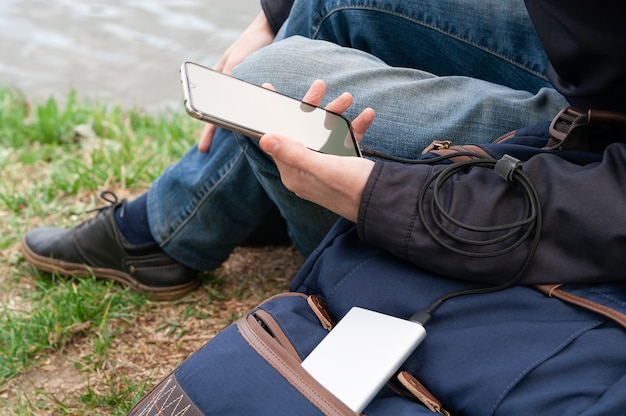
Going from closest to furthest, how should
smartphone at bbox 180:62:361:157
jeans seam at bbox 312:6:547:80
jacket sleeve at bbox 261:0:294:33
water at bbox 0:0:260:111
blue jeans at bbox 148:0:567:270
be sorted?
smartphone at bbox 180:62:361:157, blue jeans at bbox 148:0:567:270, jeans seam at bbox 312:6:547:80, jacket sleeve at bbox 261:0:294:33, water at bbox 0:0:260:111

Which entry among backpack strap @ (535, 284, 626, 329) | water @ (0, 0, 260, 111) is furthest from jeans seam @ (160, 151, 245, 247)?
water @ (0, 0, 260, 111)

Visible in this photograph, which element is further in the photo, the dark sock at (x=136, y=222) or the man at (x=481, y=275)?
the dark sock at (x=136, y=222)

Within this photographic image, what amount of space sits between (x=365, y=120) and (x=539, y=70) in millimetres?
412

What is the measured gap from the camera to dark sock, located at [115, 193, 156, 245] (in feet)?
6.71

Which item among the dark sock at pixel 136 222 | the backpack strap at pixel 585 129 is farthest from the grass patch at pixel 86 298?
the backpack strap at pixel 585 129

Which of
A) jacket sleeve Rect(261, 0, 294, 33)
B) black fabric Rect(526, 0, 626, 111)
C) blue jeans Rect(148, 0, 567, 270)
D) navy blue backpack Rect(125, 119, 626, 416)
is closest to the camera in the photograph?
navy blue backpack Rect(125, 119, 626, 416)

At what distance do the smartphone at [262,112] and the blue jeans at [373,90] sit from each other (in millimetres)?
94

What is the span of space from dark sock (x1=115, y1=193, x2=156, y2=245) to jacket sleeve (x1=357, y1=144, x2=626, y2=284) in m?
0.92

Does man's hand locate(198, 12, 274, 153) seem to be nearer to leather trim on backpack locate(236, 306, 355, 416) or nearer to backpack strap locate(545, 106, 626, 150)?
leather trim on backpack locate(236, 306, 355, 416)

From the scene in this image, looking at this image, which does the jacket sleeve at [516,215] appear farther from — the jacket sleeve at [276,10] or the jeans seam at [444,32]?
the jacket sleeve at [276,10]

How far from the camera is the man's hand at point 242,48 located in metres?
1.90

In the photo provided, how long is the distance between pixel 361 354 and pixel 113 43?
137 inches

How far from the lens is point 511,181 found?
1216 mm

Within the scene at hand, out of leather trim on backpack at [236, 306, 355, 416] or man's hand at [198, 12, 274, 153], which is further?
man's hand at [198, 12, 274, 153]
